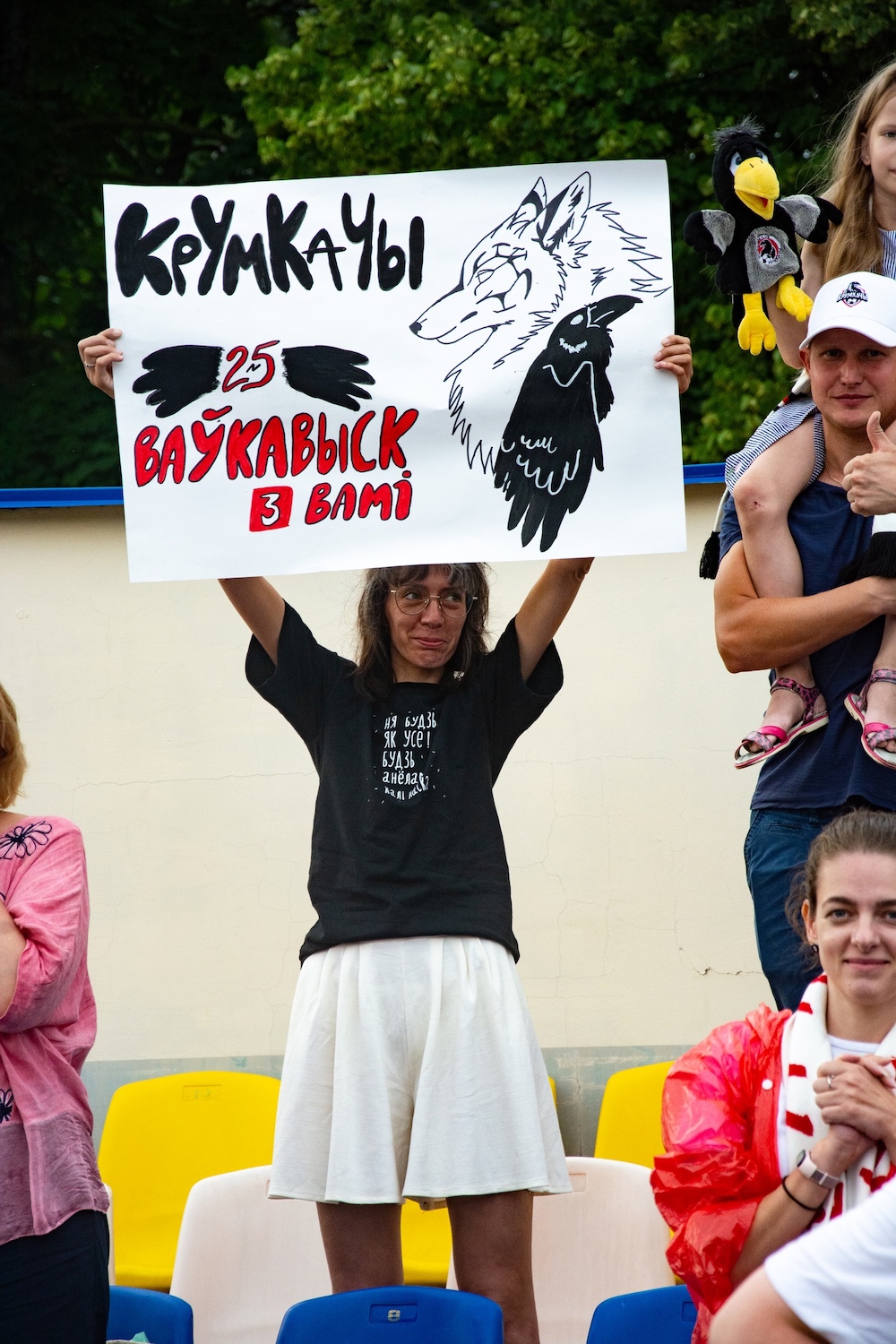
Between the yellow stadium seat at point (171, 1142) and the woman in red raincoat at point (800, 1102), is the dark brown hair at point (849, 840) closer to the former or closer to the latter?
the woman in red raincoat at point (800, 1102)

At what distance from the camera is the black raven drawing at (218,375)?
2.84 meters

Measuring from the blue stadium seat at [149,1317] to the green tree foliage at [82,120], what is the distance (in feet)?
26.0

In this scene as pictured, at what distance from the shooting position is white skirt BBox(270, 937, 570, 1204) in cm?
264

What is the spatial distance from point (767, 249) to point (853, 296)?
0.21 meters

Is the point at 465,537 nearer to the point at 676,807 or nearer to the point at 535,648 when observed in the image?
the point at 535,648

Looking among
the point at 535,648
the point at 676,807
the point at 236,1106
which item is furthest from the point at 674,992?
the point at 535,648

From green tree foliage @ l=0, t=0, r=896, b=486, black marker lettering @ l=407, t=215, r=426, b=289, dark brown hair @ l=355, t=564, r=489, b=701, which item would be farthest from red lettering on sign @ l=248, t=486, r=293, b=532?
green tree foliage @ l=0, t=0, r=896, b=486

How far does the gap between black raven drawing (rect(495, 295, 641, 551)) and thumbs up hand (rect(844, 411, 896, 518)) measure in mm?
544

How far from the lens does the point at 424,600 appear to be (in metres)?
2.96

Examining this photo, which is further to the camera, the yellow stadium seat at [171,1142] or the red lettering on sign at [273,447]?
the yellow stadium seat at [171,1142]

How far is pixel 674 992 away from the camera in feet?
13.9

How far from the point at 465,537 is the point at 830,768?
2.60 feet

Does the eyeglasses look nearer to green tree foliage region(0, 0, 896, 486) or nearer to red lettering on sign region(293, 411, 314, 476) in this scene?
red lettering on sign region(293, 411, 314, 476)

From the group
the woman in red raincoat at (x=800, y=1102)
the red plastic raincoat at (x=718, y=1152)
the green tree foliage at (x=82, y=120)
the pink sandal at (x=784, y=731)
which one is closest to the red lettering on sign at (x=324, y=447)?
the pink sandal at (x=784, y=731)
